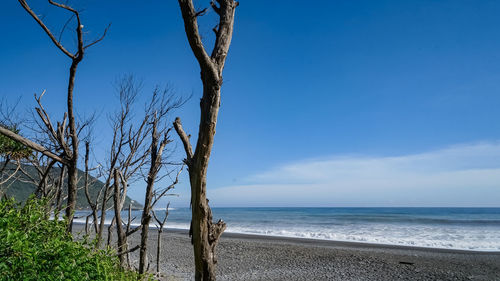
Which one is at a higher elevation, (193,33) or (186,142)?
(193,33)

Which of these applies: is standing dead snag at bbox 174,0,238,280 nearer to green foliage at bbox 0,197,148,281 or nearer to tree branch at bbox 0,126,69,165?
green foliage at bbox 0,197,148,281

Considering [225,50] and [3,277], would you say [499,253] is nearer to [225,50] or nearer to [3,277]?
[225,50]

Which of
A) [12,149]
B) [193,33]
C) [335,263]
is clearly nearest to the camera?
[193,33]

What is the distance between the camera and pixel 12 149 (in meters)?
6.04

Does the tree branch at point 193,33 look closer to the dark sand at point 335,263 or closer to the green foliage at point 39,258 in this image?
the green foliage at point 39,258

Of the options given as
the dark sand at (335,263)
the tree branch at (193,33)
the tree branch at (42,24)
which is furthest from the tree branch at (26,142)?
the dark sand at (335,263)

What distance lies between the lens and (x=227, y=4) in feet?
11.1

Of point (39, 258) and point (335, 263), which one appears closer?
point (39, 258)

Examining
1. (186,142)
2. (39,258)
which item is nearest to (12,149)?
(186,142)

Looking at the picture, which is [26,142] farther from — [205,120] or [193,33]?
[193,33]

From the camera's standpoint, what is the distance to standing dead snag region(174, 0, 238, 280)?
3.17 meters

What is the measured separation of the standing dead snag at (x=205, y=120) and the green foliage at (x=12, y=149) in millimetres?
4091

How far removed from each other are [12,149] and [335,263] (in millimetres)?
10655

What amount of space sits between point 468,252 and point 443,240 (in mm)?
4575
